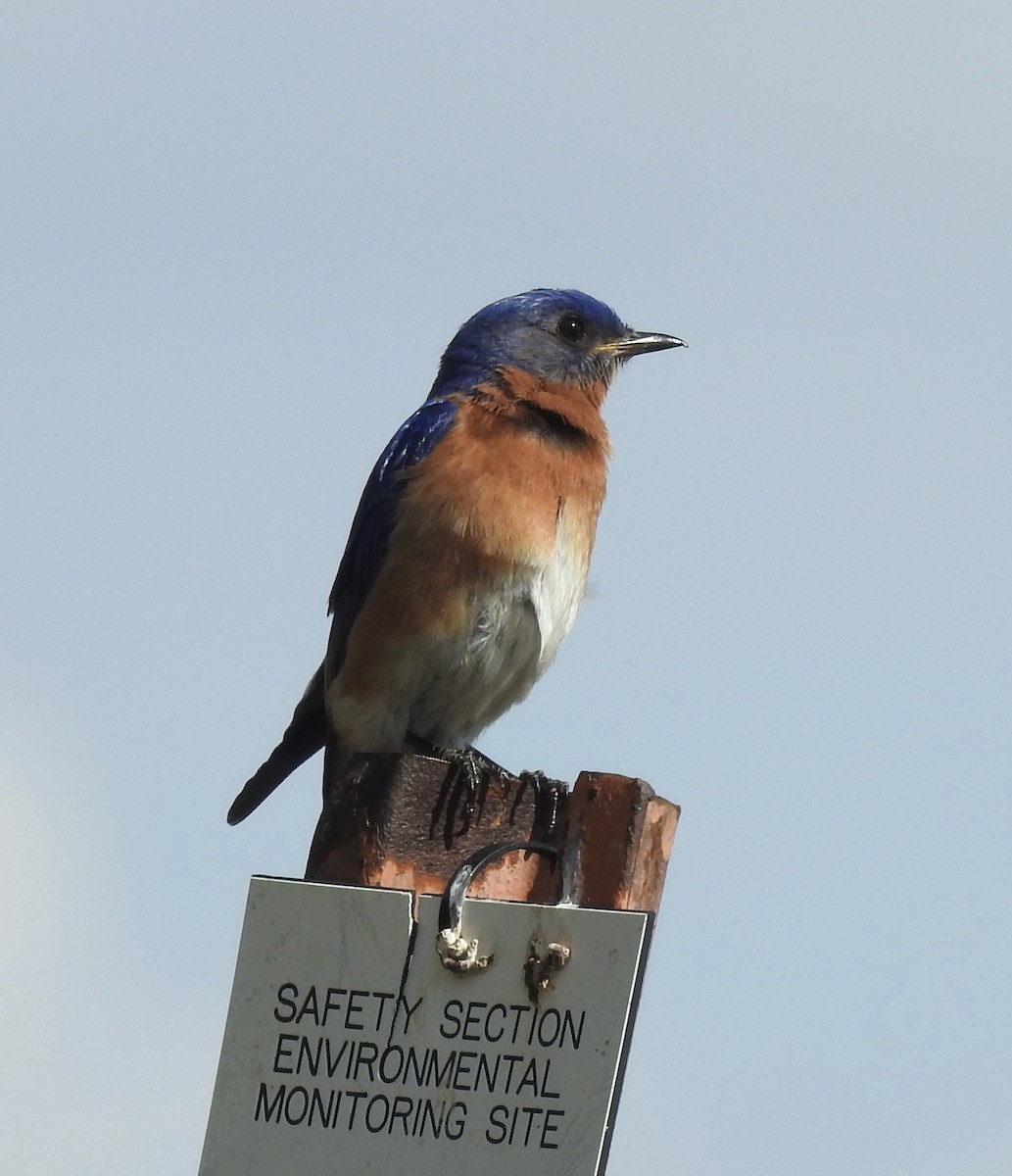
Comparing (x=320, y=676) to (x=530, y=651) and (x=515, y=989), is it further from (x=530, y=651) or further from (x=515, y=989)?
(x=515, y=989)

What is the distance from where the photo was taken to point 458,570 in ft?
24.1

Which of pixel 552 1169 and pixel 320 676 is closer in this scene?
pixel 552 1169

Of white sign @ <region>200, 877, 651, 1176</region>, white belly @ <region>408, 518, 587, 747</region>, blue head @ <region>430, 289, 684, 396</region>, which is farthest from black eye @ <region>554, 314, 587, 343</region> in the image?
white sign @ <region>200, 877, 651, 1176</region>

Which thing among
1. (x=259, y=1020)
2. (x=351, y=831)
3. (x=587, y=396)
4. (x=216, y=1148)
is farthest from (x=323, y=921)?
(x=587, y=396)

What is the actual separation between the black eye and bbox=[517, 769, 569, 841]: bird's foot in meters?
3.34

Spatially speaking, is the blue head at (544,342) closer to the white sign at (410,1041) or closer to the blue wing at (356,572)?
the blue wing at (356,572)

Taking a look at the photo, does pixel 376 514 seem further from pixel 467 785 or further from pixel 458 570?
pixel 467 785

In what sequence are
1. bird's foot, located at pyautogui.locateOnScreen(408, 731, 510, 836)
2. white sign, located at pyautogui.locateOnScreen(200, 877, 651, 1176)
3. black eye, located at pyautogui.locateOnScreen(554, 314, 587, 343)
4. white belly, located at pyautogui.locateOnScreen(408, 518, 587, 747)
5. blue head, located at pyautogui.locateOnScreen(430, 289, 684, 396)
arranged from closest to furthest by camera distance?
white sign, located at pyautogui.locateOnScreen(200, 877, 651, 1176)
bird's foot, located at pyautogui.locateOnScreen(408, 731, 510, 836)
white belly, located at pyautogui.locateOnScreen(408, 518, 587, 747)
blue head, located at pyautogui.locateOnScreen(430, 289, 684, 396)
black eye, located at pyautogui.locateOnScreen(554, 314, 587, 343)

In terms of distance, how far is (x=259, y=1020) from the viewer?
14.9 feet

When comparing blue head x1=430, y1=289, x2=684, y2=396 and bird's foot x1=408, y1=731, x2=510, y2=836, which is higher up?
blue head x1=430, y1=289, x2=684, y2=396

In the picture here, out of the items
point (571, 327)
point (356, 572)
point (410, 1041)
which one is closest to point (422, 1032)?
point (410, 1041)

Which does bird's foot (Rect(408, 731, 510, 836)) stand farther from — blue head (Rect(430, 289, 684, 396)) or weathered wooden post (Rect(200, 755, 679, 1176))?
blue head (Rect(430, 289, 684, 396))

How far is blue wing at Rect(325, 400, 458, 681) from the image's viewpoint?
774cm

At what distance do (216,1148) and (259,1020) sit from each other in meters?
0.30
